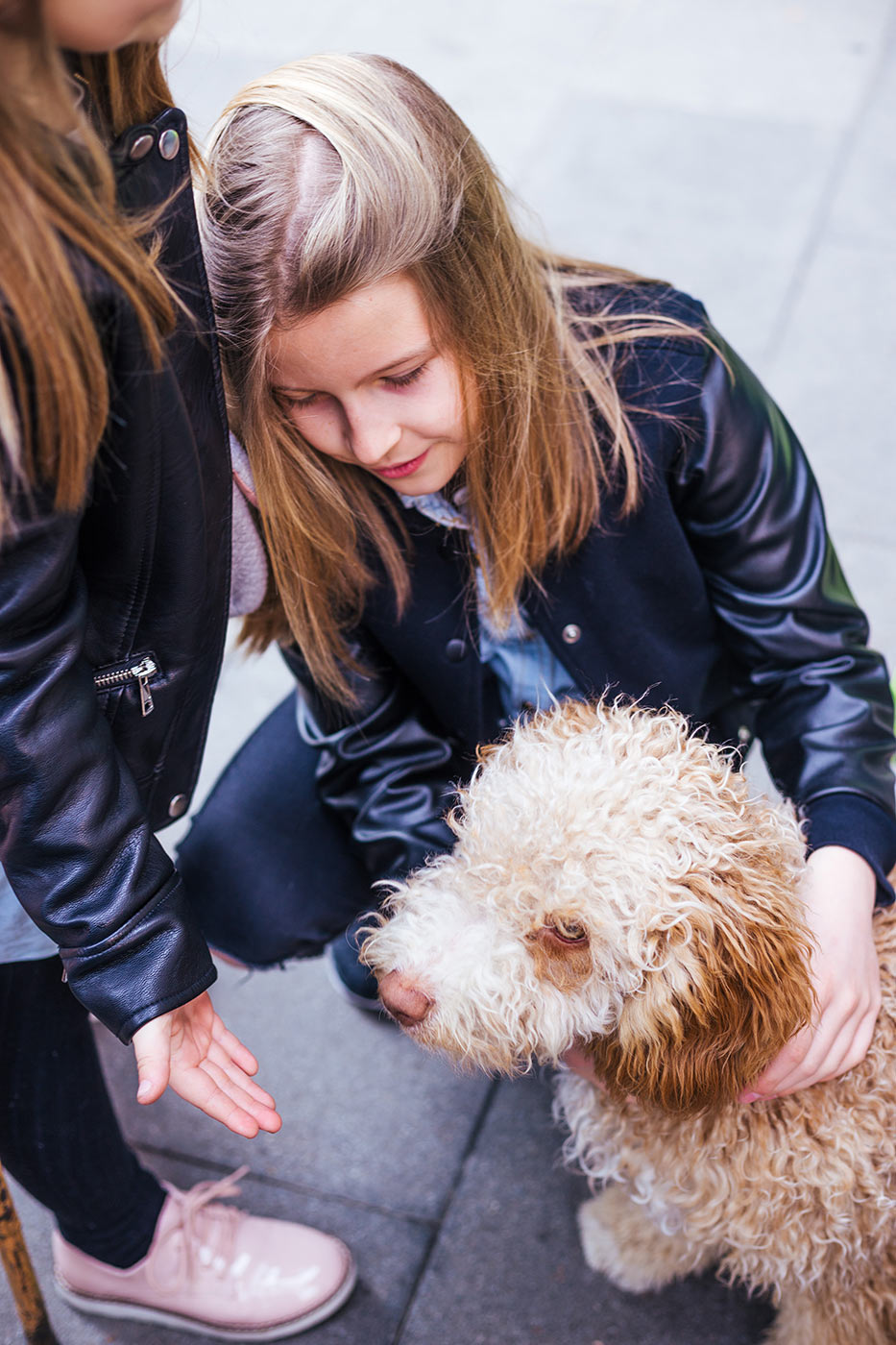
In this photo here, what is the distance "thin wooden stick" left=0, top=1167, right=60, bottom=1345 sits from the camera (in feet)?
5.23

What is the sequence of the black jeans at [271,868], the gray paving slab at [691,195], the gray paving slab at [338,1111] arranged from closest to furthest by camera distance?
the black jeans at [271,868] → the gray paving slab at [338,1111] → the gray paving slab at [691,195]

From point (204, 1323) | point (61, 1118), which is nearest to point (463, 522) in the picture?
point (61, 1118)

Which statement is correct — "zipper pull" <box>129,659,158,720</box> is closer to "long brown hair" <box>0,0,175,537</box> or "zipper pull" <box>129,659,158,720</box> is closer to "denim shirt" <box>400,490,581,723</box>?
"long brown hair" <box>0,0,175,537</box>

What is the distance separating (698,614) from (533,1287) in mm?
1271

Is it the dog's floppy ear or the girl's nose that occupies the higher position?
the girl's nose

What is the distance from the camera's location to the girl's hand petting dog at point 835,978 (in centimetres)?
153

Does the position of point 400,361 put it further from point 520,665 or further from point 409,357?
point 520,665

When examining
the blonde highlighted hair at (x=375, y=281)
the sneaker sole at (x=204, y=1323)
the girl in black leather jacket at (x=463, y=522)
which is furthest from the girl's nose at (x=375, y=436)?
the sneaker sole at (x=204, y=1323)

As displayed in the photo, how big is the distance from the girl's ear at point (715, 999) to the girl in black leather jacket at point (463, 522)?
0.42ft

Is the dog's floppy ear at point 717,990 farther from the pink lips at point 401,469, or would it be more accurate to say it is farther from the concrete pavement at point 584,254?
the concrete pavement at point 584,254

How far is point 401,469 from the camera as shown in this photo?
68.7 inches

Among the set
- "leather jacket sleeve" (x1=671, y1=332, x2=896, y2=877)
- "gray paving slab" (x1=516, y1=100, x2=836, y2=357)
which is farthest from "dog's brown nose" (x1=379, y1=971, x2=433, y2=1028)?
"gray paving slab" (x1=516, y1=100, x2=836, y2=357)

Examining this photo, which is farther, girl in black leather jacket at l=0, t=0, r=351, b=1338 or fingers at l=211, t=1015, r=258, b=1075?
fingers at l=211, t=1015, r=258, b=1075

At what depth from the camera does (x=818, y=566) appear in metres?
1.92
